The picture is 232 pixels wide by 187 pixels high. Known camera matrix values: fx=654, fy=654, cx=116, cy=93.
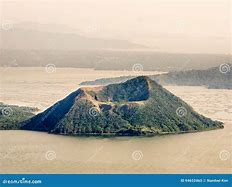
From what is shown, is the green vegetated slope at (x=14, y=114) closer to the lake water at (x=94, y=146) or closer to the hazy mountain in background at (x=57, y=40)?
the lake water at (x=94, y=146)

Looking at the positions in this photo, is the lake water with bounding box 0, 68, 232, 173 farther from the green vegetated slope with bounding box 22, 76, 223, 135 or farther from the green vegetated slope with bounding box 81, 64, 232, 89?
the green vegetated slope with bounding box 81, 64, 232, 89

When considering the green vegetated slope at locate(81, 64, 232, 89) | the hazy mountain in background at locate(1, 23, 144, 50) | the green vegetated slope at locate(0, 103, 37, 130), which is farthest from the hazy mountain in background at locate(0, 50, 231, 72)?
the green vegetated slope at locate(0, 103, 37, 130)

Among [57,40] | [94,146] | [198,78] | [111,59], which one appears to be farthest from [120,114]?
[198,78]

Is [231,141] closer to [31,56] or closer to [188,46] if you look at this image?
[188,46]

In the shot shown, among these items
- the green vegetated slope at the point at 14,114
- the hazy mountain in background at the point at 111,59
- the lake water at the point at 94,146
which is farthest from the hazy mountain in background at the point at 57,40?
the green vegetated slope at the point at 14,114

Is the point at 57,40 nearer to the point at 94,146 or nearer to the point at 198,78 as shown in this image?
the point at 94,146
